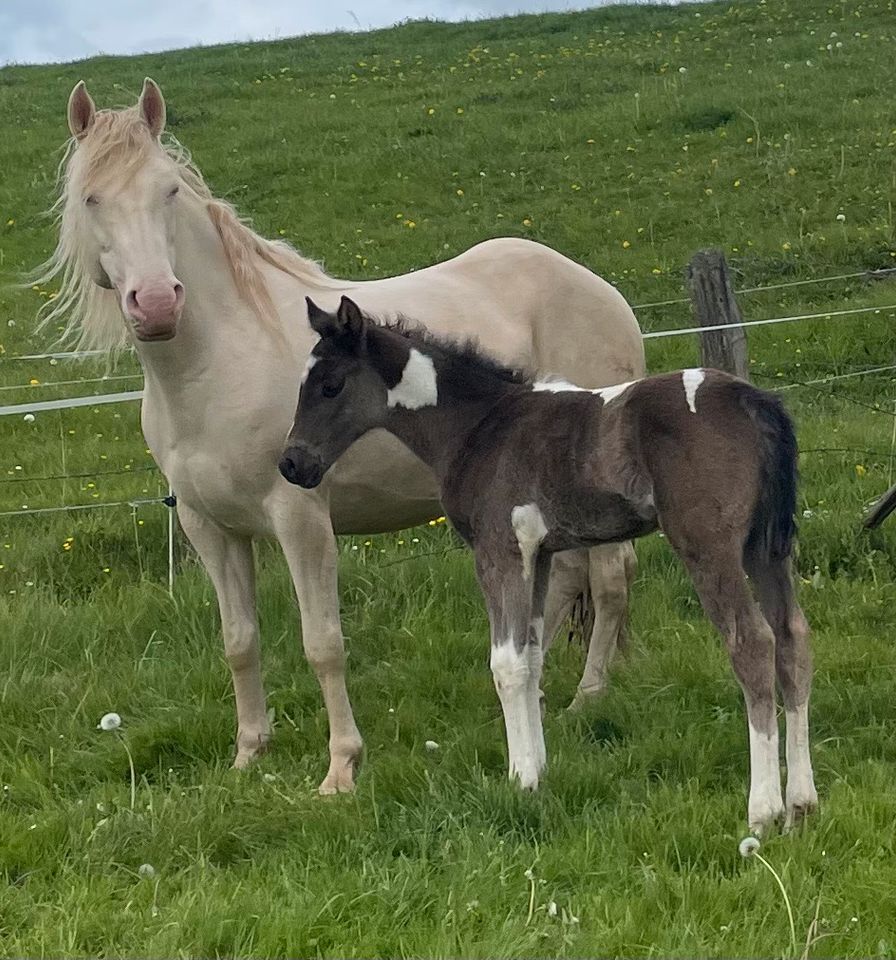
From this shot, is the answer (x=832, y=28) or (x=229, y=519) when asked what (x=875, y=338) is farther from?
(x=832, y=28)

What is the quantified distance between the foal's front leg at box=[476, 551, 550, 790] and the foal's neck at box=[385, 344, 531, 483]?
0.43 metres

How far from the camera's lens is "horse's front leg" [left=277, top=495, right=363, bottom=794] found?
4.77 meters

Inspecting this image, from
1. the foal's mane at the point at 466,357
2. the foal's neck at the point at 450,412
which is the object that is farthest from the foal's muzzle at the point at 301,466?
the foal's mane at the point at 466,357

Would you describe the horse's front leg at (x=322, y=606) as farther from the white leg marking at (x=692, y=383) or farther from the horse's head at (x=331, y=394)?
the white leg marking at (x=692, y=383)

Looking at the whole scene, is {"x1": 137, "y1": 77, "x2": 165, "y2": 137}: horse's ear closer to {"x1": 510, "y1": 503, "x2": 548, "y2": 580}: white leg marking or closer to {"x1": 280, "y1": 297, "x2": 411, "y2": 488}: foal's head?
{"x1": 280, "y1": 297, "x2": 411, "y2": 488}: foal's head

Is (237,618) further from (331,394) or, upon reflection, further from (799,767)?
(799,767)

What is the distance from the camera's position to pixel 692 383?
13.0ft

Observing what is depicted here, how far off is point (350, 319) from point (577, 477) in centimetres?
98

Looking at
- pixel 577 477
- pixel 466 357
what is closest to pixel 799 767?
pixel 577 477

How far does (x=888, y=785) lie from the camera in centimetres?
397

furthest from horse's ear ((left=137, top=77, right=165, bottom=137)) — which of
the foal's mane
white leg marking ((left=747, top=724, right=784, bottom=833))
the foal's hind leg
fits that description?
white leg marking ((left=747, top=724, right=784, bottom=833))

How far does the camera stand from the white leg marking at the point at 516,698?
415cm

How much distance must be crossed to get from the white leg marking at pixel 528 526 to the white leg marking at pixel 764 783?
2.95 feet

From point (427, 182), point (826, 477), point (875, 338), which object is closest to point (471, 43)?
point (427, 182)
